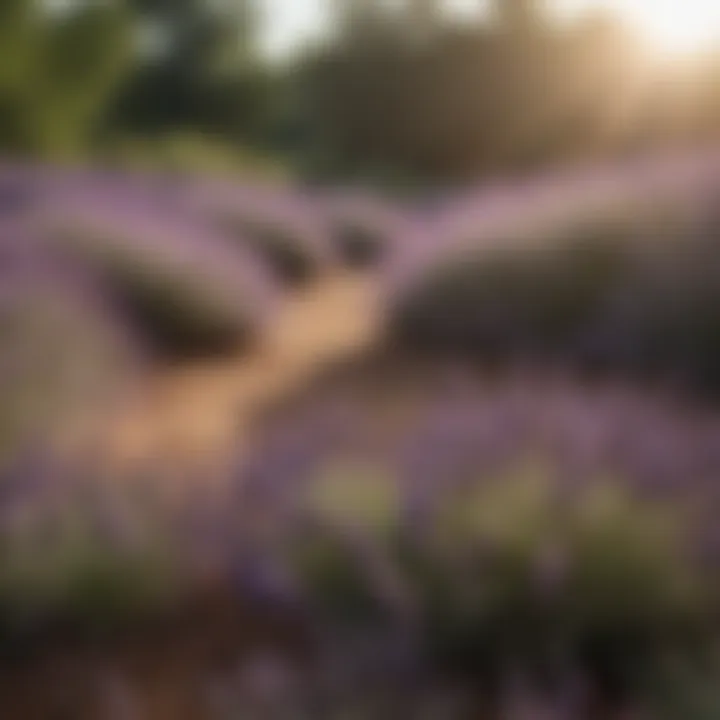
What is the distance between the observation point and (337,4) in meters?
4.51

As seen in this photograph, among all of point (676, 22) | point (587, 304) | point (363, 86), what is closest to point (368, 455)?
point (587, 304)

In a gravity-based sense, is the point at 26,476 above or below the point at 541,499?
above

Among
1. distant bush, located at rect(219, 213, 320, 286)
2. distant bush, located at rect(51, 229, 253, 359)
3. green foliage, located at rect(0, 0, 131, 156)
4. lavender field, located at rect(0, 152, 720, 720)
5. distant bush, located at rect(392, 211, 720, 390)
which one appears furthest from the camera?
green foliage, located at rect(0, 0, 131, 156)

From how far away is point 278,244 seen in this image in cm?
260

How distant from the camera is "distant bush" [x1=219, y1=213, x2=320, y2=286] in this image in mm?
2516

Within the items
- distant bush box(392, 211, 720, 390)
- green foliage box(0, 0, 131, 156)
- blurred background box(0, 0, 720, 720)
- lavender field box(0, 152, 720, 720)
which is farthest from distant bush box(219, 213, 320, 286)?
lavender field box(0, 152, 720, 720)

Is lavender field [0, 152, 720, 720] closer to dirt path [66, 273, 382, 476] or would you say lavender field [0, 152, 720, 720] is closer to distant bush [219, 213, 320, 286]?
dirt path [66, 273, 382, 476]

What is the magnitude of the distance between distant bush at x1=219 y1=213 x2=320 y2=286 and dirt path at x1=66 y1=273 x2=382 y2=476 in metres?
0.58

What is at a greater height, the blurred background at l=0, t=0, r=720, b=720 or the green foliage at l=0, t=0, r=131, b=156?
the green foliage at l=0, t=0, r=131, b=156

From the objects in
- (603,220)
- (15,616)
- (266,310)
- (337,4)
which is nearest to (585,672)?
(15,616)

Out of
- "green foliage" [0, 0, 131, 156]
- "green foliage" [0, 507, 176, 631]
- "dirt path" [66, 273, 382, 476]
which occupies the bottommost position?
"green foliage" [0, 507, 176, 631]

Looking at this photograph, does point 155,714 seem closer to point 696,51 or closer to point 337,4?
point 696,51

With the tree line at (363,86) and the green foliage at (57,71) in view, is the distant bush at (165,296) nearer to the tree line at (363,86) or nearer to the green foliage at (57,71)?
the tree line at (363,86)

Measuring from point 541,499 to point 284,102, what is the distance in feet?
12.6
